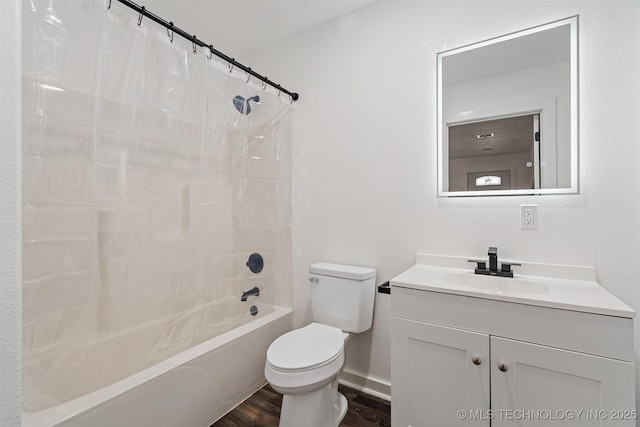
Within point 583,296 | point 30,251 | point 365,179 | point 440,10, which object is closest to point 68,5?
point 30,251

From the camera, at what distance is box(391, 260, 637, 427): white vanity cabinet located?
974 millimetres

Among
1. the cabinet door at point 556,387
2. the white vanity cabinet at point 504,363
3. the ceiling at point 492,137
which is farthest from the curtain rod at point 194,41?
the cabinet door at point 556,387

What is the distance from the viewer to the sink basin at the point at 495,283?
4.38ft

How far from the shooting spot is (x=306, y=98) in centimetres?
217

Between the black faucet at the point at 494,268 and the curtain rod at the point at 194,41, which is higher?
the curtain rod at the point at 194,41

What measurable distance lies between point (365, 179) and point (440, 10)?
3.44 feet

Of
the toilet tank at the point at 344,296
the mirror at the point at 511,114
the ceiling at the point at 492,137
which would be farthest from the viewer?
the toilet tank at the point at 344,296

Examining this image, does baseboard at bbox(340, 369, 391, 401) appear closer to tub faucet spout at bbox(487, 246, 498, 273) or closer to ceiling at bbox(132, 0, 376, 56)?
tub faucet spout at bbox(487, 246, 498, 273)

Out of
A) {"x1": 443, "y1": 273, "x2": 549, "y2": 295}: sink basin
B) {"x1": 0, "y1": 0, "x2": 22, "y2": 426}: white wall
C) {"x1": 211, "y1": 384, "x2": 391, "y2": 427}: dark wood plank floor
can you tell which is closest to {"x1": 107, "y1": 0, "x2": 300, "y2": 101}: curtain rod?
{"x1": 0, "y1": 0, "x2": 22, "y2": 426}: white wall

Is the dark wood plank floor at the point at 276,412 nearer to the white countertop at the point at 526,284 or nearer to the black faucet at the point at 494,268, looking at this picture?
the white countertop at the point at 526,284

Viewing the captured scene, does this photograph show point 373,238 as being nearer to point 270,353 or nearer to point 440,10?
point 270,353

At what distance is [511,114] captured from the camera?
155 cm

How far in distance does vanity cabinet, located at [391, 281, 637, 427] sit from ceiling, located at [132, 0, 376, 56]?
1.85m

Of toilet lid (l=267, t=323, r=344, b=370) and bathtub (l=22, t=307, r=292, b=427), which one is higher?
toilet lid (l=267, t=323, r=344, b=370)
